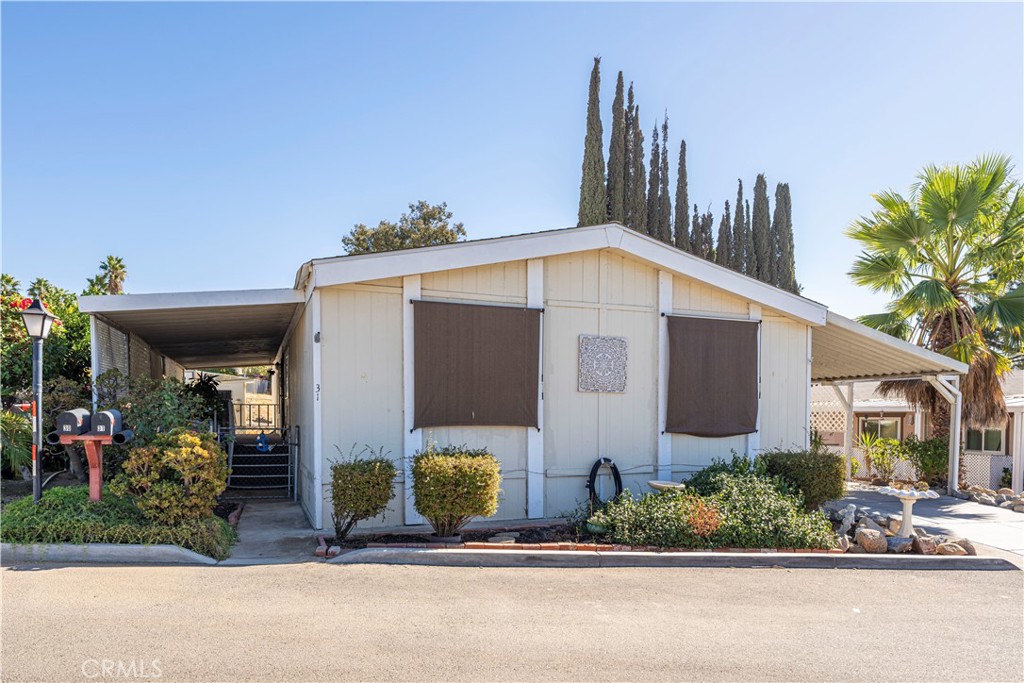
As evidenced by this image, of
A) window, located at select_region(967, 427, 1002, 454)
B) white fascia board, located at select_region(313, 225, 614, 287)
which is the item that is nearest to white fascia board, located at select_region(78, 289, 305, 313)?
white fascia board, located at select_region(313, 225, 614, 287)

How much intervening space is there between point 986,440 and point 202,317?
57.0 feet

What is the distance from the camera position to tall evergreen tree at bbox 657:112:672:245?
2470cm

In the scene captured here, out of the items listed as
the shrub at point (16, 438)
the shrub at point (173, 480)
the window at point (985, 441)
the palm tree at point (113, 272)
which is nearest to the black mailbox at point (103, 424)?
the shrub at point (173, 480)

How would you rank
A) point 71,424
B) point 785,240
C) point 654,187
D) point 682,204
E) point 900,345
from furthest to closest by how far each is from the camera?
point 785,240 < point 682,204 < point 654,187 < point 900,345 < point 71,424

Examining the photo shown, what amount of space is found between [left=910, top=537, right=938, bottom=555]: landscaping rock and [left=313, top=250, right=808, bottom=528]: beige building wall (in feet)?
8.67

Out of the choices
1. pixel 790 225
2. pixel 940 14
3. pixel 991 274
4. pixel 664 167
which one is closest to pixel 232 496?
pixel 940 14

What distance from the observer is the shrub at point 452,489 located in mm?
7090

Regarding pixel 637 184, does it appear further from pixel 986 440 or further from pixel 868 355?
pixel 868 355

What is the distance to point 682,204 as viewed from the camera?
25.7 metres

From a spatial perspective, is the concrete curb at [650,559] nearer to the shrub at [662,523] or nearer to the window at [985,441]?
the shrub at [662,523]

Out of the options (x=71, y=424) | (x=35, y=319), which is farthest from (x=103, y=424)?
(x=35, y=319)

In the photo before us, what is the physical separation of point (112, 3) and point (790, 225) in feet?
89.4

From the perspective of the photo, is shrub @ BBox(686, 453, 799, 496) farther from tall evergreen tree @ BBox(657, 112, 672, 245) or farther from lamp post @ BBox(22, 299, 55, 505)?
tall evergreen tree @ BBox(657, 112, 672, 245)

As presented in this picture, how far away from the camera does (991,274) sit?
13195mm
